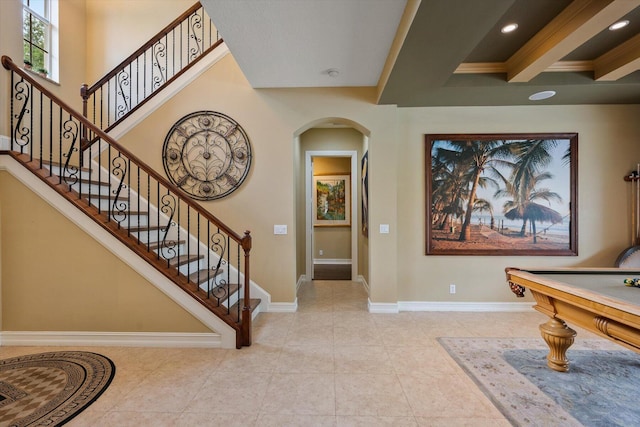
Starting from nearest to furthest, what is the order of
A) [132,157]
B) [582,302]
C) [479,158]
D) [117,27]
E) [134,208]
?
1. [582,302]
2. [132,157]
3. [134,208]
4. [479,158]
5. [117,27]

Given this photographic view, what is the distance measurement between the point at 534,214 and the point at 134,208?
5.43m

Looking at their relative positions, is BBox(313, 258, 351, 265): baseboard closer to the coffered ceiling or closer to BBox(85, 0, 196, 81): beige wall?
the coffered ceiling

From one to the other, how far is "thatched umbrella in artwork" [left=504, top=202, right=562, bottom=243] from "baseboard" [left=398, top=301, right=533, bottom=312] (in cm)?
93

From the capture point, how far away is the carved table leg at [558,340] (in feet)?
7.94

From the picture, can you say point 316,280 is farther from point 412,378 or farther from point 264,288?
point 412,378

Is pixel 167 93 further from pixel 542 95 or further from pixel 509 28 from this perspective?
pixel 542 95

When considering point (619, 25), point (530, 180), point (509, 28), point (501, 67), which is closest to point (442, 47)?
point (509, 28)

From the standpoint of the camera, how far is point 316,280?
5.95m

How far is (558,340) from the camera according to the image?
2430 mm

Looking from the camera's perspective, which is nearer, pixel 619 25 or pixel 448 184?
pixel 619 25

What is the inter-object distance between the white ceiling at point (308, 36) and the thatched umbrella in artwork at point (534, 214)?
2638 mm

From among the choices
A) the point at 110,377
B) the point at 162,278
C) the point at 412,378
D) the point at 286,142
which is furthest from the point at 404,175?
the point at 110,377

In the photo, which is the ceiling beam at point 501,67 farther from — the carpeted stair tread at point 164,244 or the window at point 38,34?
the window at point 38,34

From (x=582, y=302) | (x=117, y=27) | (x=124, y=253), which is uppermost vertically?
(x=117, y=27)
